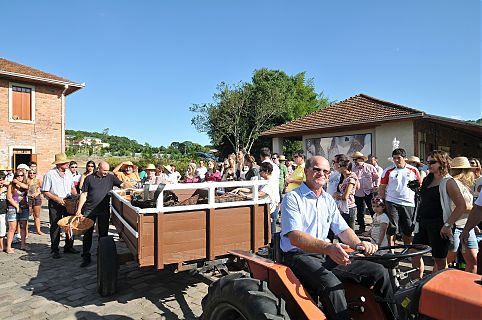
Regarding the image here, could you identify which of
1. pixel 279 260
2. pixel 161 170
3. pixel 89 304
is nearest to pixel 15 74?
pixel 161 170

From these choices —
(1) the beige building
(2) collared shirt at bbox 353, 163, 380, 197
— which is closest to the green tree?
(1) the beige building

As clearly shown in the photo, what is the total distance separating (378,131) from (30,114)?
18.6 meters

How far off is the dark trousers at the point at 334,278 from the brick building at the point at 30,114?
20.0 metres

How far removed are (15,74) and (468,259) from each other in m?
20.8

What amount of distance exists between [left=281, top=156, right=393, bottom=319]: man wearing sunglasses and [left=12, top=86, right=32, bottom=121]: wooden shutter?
20.2 metres

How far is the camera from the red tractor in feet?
5.29

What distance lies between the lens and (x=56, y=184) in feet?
21.9

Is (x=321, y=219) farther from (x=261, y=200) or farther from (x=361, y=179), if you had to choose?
(x=361, y=179)

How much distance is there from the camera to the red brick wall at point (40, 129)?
1756cm

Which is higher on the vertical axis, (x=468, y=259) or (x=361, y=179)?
(x=361, y=179)

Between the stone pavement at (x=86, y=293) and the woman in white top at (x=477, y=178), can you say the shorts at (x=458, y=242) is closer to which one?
the woman in white top at (x=477, y=178)

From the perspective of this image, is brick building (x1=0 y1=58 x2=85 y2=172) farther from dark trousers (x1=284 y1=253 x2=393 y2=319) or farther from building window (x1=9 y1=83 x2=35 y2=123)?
dark trousers (x1=284 y1=253 x2=393 y2=319)

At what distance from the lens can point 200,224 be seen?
3846mm

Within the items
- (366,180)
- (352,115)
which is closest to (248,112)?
(352,115)
